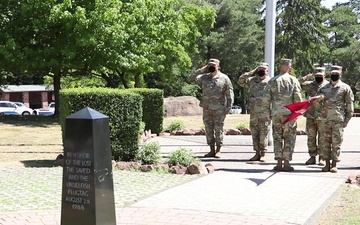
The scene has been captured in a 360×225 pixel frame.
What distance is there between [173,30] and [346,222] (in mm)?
19470

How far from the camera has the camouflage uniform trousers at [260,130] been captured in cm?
1050

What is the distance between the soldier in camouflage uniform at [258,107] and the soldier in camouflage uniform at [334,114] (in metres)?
1.39

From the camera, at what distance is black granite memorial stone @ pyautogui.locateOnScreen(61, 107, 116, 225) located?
461cm

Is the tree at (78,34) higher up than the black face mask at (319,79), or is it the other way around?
the tree at (78,34)

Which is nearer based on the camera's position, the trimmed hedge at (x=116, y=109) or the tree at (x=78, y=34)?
the trimmed hedge at (x=116, y=109)

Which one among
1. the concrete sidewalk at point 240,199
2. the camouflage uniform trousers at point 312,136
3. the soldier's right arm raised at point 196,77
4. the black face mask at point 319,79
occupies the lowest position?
the concrete sidewalk at point 240,199

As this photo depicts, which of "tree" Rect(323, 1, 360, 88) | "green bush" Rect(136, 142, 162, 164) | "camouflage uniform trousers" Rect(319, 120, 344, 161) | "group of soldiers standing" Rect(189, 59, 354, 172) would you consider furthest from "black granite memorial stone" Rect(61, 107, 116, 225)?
"tree" Rect(323, 1, 360, 88)

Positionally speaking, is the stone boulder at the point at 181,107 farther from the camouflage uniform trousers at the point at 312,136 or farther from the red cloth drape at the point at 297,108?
the red cloth drape at the point at 297,108

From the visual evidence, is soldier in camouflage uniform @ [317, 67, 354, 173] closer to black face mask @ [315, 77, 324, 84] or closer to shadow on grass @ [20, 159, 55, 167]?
black face mask @ [315, 77, 324, 84]

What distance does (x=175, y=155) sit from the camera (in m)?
9.71

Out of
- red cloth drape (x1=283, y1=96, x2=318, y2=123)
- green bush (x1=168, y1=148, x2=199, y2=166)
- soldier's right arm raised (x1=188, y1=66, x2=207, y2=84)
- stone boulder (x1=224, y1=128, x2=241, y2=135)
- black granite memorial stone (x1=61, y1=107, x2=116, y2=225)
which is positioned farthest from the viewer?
stone boulder (x1=224, y1=128, x2=241, y2=135)

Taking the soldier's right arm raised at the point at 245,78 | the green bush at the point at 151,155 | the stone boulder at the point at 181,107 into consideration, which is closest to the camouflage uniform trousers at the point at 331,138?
the soldier's right arm raised at the point at 245,78

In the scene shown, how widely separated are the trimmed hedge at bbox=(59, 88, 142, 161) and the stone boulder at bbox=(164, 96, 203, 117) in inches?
602

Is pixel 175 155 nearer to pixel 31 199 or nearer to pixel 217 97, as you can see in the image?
pixel 217 97
